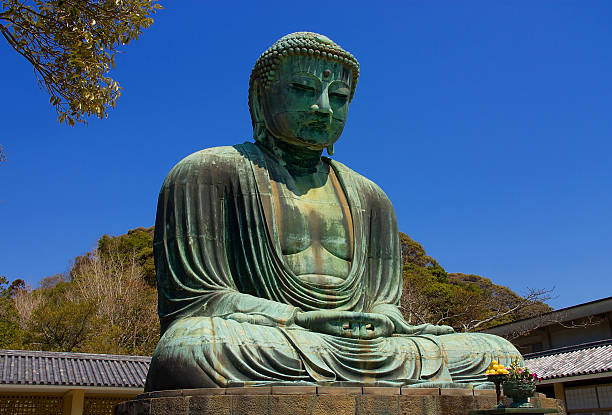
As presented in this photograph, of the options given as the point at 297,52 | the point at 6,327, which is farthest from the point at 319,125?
the point at 6,327

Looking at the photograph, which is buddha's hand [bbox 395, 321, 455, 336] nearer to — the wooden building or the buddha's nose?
the buddha's nose

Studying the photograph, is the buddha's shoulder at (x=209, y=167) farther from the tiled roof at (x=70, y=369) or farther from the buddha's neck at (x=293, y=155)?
the tiled roof at (x=70, y=369)

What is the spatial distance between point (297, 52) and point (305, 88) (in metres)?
0.38

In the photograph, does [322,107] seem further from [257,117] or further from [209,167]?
[209,167]

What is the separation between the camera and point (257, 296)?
5895 millimetres

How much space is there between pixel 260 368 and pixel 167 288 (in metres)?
1.51

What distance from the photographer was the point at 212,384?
4637 millimetres

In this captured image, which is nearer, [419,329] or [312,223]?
[419,329]

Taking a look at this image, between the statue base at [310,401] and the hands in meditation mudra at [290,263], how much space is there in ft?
0.74

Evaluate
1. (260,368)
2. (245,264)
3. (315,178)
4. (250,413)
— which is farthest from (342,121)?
(250,413)

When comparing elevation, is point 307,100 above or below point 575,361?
above

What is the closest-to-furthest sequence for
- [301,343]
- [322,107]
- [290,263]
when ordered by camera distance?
[301,343]
[290,263]
[322,107]

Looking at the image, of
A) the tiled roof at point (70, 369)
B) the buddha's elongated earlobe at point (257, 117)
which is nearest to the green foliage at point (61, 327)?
the tiled roof at point (70, 369)

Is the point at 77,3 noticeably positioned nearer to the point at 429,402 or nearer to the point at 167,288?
the point at 167,288
